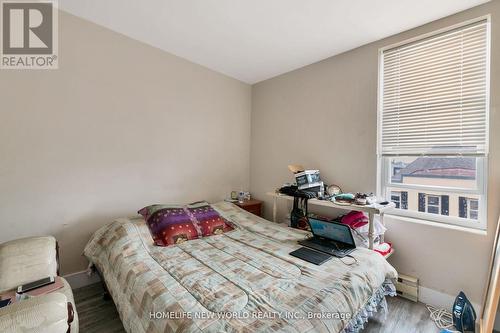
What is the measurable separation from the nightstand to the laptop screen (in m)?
1.30

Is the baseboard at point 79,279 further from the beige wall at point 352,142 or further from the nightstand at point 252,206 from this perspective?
the beige wall at point 352,142

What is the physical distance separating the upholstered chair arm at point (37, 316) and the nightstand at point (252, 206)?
2347mm

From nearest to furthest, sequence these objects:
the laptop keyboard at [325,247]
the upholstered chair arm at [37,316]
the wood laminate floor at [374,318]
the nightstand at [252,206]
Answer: the upholstered chair arm at [37,316] → the wood laminate floor at [374,318] → the laptop keyboard at [325,247] → the nightstand at [252,206]

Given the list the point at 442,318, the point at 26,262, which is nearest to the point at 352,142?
the point at 442,318

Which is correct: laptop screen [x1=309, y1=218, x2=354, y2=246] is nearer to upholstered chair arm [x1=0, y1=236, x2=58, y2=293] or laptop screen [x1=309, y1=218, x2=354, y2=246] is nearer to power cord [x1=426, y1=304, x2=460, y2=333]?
power cord [x1=426, y1=304, x2=460, y2=333]

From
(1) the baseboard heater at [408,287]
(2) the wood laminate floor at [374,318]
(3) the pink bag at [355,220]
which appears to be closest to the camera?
(2) the wood laminate floor at [374,318]

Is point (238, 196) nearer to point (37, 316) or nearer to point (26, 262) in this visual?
point (26, 262)

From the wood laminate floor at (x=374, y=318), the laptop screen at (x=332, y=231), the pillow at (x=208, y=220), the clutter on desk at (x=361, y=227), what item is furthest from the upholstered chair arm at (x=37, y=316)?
the clutter on desk at (x=361, y=227)

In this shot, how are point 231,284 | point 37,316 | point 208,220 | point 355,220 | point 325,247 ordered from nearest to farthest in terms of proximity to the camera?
point 37,316
point 231,284
point 325,247
point 355,220
point 208,220

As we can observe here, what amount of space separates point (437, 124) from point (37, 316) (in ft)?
9.73

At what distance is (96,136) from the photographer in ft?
7.67

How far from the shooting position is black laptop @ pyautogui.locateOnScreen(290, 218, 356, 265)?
1.81m

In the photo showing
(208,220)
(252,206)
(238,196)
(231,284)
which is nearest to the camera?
(231,284)

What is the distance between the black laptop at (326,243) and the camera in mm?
1813
